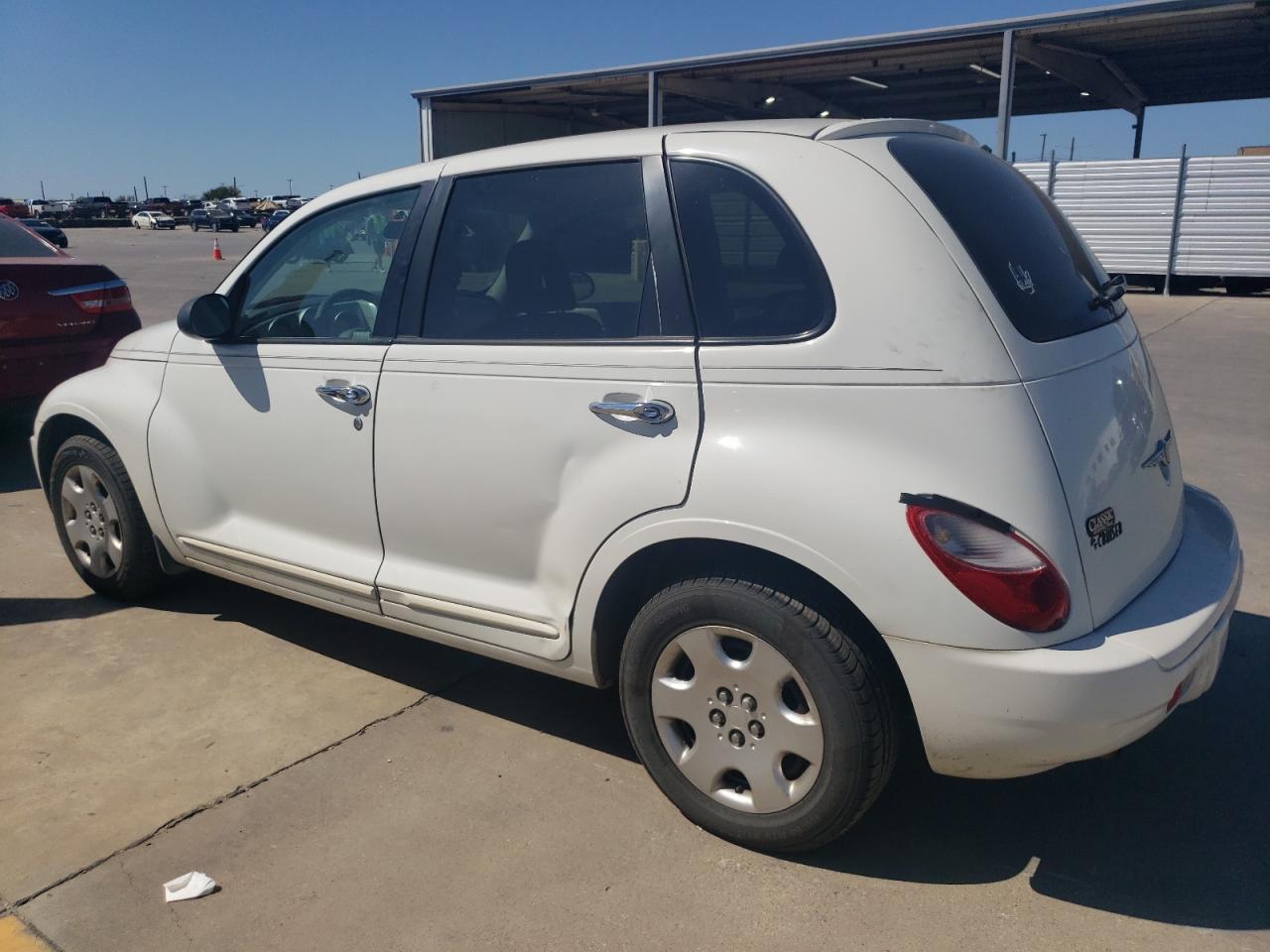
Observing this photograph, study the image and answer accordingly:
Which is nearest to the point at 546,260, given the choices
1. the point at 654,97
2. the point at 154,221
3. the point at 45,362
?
the point at 45,362

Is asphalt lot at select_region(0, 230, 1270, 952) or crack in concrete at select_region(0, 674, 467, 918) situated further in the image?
crack in concrete at select_region(0, 674, 467, 918)

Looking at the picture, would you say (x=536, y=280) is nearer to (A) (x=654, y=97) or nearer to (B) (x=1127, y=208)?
(A) (x=654, y=97)

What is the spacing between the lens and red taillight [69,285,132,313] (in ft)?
21.7

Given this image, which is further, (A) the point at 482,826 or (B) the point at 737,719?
(A) the point at 482,826

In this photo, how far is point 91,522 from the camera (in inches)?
173

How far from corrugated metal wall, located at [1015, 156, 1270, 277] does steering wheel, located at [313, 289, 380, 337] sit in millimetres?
17235

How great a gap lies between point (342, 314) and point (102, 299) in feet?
13.1

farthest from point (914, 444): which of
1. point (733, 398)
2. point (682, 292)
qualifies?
point (682, 292)

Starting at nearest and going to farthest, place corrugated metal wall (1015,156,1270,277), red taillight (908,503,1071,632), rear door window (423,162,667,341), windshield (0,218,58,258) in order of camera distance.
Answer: red taillight (908,503,1071,632)
rear door window (423,162,667,341)
windshield (0,218,58,258)
corrugated metal wall (1015,156,1270,277)

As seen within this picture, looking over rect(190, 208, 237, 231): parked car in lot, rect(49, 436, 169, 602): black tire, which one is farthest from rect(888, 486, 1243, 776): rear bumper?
rect(190, 208, 237, 231): parked car in lot

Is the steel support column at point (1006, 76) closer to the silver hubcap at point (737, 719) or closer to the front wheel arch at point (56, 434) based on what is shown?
the front wheel arch at point (56, 434)

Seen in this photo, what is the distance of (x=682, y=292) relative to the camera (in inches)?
109

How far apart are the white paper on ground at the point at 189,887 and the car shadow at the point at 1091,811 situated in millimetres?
1108

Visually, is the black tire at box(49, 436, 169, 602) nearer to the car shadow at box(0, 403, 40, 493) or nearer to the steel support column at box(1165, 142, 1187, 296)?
the car shadow at box(0, 403, 40, 493)
